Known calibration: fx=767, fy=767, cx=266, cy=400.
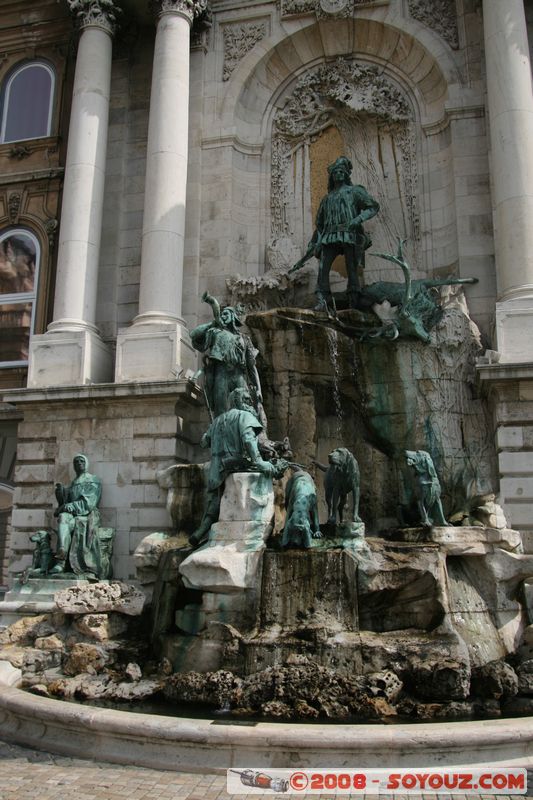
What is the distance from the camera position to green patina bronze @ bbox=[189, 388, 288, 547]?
10.4 metres

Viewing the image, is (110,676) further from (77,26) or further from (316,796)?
(77,26)

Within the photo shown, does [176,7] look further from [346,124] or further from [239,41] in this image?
[346,124]

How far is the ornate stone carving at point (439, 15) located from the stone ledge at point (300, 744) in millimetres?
15534

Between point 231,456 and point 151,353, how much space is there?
16.3ft

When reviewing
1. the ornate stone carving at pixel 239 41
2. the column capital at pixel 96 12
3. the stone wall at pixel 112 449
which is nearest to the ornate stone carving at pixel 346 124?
A: the ornate stone carving at pixel 239 41

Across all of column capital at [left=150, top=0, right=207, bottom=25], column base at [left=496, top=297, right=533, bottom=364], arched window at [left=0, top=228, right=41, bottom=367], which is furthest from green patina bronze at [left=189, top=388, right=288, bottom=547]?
column capital at [left=150, top=0, right=207, bottom=25]

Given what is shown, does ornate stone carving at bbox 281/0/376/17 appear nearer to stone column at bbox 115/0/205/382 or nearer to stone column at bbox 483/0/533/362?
stone column at bbox 115/0/205/382

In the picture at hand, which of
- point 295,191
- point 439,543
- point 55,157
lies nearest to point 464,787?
point 439,543

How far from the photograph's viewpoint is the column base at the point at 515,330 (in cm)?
1325

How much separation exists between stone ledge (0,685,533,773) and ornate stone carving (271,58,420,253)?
1323cm

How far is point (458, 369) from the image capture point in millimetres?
13828

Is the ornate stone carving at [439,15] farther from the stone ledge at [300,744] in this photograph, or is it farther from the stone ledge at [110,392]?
the stone ledge at [300,744]

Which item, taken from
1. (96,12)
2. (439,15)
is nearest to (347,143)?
(439,15)

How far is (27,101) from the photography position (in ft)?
67.3
